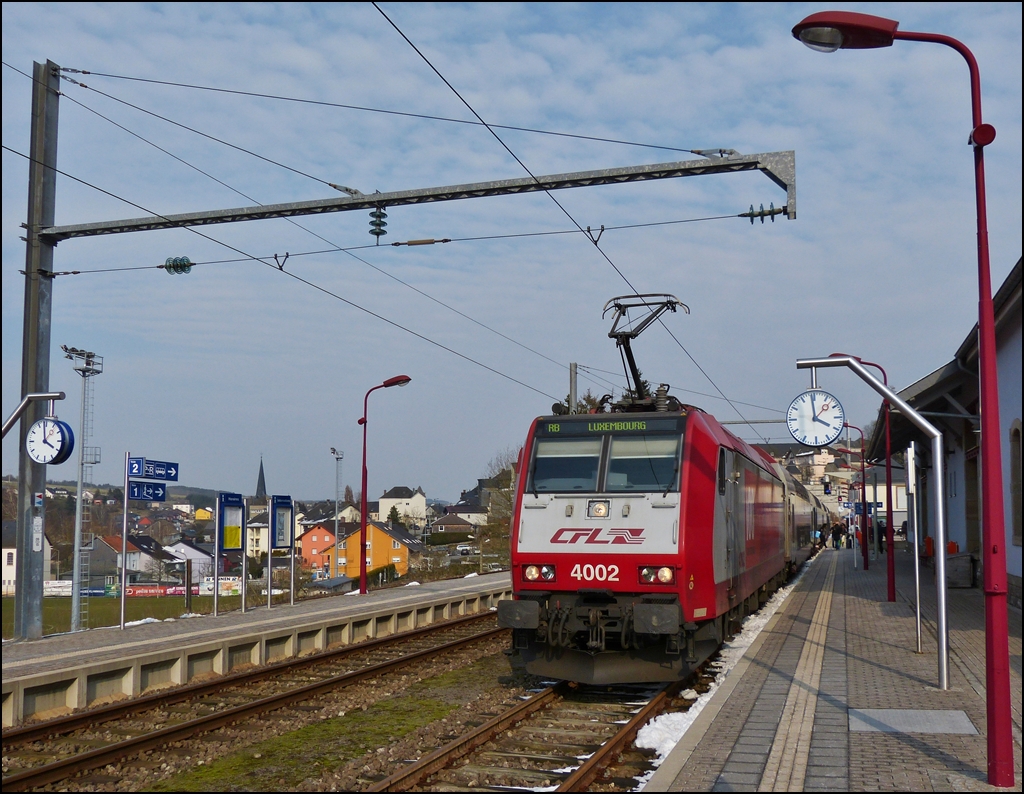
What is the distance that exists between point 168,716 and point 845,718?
6.67 m

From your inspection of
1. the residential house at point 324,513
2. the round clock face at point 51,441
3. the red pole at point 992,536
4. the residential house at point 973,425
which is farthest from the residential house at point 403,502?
the red pole at point 992,536

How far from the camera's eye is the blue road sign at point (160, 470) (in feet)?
58.3

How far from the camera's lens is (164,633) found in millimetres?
16188

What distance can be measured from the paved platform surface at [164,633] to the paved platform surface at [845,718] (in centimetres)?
706

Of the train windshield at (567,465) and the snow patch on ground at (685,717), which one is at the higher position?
the train windshield at (567,465)

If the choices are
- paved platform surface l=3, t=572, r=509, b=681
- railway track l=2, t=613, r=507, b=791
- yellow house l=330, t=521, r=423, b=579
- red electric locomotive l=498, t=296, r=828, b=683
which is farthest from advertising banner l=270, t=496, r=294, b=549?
yellow house l=330, t=521, r=423, b=579

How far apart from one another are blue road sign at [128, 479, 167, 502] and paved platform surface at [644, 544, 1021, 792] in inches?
428

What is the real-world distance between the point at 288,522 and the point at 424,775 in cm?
1510

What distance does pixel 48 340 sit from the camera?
648 inches

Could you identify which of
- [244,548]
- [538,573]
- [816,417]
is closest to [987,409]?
[816,417]

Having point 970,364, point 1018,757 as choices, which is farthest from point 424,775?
point 970,364

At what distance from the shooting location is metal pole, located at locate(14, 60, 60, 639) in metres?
16.0

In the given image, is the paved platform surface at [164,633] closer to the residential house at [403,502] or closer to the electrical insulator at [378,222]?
the electrical insulator at [378,222]

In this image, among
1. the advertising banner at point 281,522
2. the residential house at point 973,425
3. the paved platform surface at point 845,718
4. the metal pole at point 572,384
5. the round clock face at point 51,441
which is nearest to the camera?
the paved platform surface at point 845,718
